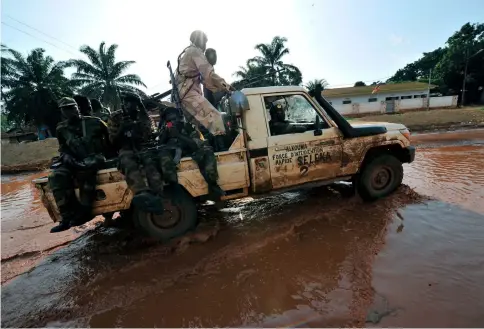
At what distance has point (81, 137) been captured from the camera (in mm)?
3799

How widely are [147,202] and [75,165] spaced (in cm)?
99

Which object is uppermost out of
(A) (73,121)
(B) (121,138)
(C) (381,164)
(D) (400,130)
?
(A) (73,121)

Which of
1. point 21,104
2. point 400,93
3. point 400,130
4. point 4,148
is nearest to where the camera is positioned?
point 400,130

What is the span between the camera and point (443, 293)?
2.52 m

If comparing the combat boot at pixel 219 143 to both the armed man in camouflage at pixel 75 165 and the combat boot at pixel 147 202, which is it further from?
the armed man in camouflage at pixel 75 165

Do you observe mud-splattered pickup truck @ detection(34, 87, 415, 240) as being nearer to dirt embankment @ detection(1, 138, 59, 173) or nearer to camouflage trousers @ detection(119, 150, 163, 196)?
camouflage trousers @ detection(119, 150, 163, 196)

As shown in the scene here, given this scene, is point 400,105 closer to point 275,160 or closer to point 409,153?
point 409,153

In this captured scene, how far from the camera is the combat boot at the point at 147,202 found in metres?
3.31

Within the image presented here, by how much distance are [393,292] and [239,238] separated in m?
1.98

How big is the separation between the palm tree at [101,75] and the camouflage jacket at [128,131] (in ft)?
85.6

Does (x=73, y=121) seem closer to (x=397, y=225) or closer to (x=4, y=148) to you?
(x=397, y=225)

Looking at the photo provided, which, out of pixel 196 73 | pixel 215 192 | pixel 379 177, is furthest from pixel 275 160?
pixel 379 177

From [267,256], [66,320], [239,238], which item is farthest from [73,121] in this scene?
[267,256]

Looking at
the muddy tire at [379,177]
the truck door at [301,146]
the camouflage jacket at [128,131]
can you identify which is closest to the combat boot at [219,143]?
the truck door at [301,146]
